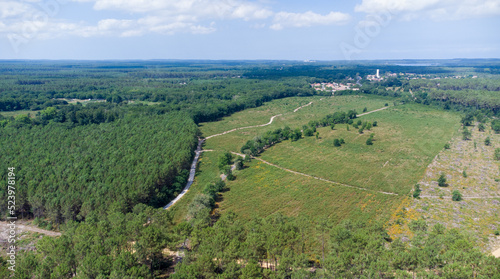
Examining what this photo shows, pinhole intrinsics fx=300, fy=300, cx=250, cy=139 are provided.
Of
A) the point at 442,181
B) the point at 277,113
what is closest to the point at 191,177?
the point at 442,181

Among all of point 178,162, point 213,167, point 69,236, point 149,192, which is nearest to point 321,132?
point 213,167

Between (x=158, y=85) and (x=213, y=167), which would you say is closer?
(x=213, y=167)

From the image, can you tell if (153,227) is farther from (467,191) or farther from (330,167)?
(467,191)

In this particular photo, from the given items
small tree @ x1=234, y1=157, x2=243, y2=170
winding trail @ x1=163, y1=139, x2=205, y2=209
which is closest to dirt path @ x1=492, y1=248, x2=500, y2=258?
small tree @ x1=234, y1=157, x2=243, y2=170

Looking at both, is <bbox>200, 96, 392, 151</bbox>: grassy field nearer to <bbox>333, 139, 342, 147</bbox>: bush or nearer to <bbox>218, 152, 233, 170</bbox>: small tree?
<bbox>218, 152, 233, 170</bbox>: small tree

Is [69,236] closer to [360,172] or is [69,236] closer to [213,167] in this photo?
[213,167]

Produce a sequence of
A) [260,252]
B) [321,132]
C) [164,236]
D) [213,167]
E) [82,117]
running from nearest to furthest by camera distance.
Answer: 1. [260,252]
2. [164,236]
3. [213,167]
4. [321,132]
5. [82,117]
